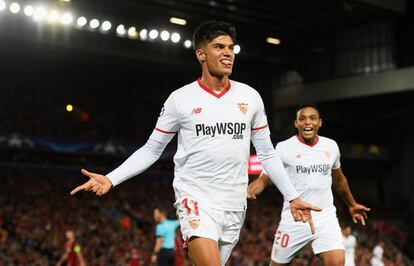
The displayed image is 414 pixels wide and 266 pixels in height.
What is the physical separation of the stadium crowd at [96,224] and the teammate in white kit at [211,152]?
1296 cm

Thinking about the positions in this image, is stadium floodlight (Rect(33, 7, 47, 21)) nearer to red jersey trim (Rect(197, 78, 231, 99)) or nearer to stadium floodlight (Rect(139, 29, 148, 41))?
stadium floodlight (Rect(139, 29, 148, 41))

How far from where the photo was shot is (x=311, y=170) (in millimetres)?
7012

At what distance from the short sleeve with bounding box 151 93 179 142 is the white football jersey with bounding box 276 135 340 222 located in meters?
2.58

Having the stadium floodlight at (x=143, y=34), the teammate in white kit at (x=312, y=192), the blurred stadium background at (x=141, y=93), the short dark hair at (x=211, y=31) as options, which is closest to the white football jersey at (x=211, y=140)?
the short dark hair at (x=211, y=31)

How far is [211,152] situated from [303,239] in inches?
108

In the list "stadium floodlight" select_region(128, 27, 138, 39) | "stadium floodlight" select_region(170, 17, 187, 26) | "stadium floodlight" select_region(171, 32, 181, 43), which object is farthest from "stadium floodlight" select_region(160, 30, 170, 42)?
"stadium floodlight" select_region(128, 27, 138, 39)

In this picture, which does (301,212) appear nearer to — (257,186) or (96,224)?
(257,186)

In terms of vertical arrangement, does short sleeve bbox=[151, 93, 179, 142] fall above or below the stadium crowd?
above

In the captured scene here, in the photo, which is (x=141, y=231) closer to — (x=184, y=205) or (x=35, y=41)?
(x=35, y=41)

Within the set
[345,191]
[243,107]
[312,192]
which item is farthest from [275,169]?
[345,191]

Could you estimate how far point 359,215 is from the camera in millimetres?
7066

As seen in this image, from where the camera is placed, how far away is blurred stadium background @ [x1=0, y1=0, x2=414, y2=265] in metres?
22.5

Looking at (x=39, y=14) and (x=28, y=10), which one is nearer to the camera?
(x=28, y=10)

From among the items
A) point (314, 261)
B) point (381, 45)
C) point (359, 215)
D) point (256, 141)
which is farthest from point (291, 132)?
point (256, 141)
